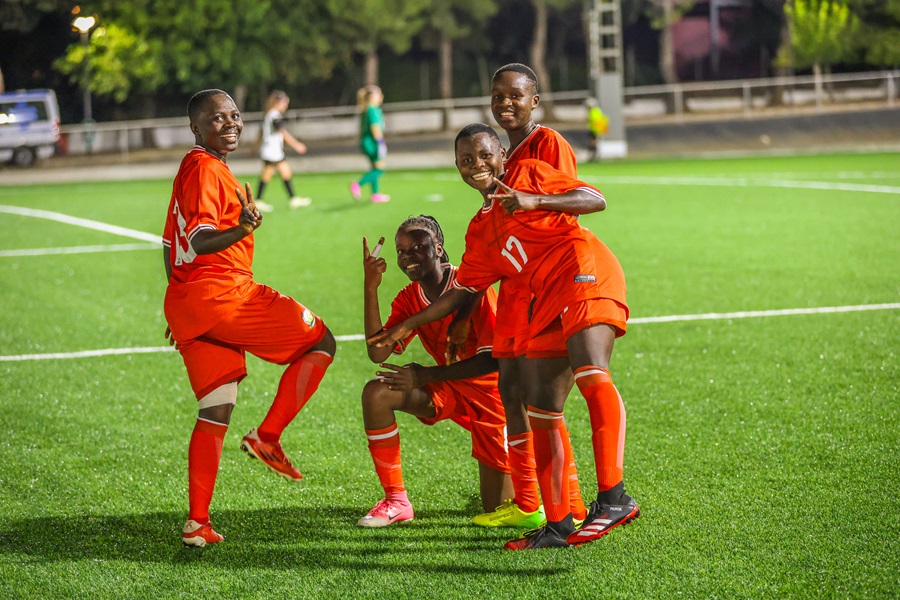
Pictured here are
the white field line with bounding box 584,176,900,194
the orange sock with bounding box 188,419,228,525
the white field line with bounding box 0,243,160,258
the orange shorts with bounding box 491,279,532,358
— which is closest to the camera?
the orange shorts with bounding box 491,279,532,358

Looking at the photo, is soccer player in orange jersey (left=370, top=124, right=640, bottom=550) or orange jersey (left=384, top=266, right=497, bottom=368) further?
orange jersey (left=384, top=266, right=497, bottom=368)

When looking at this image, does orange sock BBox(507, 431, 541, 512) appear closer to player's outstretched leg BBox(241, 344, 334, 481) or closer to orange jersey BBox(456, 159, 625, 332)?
orange jersey BBox(456, 159, 625, 332)

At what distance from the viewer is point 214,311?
454 centimetres

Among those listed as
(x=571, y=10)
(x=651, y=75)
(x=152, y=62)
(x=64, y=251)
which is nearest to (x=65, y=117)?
(x=152, y=62)

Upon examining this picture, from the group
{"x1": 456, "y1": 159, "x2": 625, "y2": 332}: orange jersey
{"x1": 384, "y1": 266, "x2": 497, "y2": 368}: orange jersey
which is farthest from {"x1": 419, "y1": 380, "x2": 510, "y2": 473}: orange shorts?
{"x1": 456, "y1": 159, "x2": 625, "y2": 332}: orange jersey

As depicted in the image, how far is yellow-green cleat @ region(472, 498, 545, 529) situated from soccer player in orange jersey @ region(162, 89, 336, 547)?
846mm

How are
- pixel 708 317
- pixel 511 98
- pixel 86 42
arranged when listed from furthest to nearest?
pixel 86 42 < pixel 708 317 < pixel 511 98

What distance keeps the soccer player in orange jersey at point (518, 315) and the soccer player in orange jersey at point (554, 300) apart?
0.06 metres

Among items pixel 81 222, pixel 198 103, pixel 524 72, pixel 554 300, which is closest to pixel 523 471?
pixel 554 300

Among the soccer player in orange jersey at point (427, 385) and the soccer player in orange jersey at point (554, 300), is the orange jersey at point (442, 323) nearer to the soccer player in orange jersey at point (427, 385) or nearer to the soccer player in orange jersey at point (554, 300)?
the soccer player in orange jersey at point (427, 385)

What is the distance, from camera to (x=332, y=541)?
4570 mm

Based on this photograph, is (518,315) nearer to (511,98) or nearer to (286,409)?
(511,98)

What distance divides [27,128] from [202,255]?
125 feet

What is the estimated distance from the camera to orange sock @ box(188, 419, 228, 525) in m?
4.52
